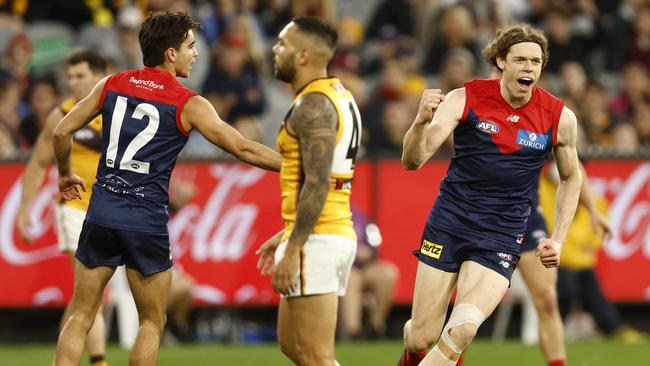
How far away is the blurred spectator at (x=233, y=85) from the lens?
15.5 meters

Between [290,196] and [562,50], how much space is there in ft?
35.2

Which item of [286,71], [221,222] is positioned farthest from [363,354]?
[286,71]

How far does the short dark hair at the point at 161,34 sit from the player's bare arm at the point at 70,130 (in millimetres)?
348

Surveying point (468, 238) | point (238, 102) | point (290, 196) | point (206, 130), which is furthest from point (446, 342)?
point (238, 102)

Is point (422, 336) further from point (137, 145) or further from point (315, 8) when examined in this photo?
point (315, 8)

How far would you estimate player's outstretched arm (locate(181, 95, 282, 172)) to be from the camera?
25.0 feet

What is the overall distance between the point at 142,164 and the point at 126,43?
832 centimetres

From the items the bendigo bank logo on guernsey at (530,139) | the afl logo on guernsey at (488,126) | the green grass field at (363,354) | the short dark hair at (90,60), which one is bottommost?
the green grass field at (363,354)

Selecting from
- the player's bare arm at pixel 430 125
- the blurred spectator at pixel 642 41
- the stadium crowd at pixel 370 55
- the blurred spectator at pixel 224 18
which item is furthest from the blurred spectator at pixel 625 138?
the player's bare arm at pixel 430 125

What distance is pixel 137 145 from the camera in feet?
25.1

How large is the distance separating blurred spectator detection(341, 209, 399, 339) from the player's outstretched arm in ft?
20.6

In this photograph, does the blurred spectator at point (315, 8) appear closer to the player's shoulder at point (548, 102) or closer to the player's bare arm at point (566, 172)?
the player's shoulder at point (548, 102)

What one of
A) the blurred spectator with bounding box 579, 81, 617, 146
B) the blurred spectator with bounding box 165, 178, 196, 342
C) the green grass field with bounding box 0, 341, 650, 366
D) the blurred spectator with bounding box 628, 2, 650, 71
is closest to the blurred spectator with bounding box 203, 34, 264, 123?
the blurred spectator with bounding box 165, 178, 196, 342

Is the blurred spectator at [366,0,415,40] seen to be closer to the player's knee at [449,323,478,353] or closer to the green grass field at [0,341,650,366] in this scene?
the green grass field at [0,341,650,366]
